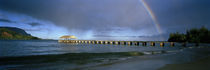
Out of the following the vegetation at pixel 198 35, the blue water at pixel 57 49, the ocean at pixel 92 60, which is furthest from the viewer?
the vegetation at pixel 198 35

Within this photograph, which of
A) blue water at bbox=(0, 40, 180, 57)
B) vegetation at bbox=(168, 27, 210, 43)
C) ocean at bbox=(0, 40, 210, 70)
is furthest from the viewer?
vegetation at bbox=(168, 27, 210, 43)

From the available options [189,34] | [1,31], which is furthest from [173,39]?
[1,31]

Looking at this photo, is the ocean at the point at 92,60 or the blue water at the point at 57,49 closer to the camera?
the ocean at the point at 92,60

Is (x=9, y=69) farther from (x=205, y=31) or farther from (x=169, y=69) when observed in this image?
(x=205, y=31)

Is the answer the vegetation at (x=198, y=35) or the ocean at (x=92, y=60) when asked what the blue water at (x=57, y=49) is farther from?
the vegetation at (x=198, y=35)

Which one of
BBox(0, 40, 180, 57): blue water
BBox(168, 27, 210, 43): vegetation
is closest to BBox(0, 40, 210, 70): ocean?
BBox(0, 40, 180, 57): blue water

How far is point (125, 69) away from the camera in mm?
7020

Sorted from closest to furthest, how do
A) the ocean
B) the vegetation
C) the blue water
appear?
the ocean
the blue water
the vegetation

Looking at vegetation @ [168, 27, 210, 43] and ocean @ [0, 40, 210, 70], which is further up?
vegetation @ [168, 27, 210, 43]

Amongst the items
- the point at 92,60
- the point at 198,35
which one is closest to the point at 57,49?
the point at 92,60

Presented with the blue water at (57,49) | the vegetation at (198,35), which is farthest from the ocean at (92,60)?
the vegetation at (198,35)

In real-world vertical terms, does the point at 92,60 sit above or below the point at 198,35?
below

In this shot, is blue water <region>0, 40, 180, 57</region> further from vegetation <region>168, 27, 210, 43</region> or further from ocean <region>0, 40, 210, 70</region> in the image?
vegetation <region>168, 27, 210, 43</region>

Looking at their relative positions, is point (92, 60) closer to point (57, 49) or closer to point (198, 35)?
point (57, 49)
